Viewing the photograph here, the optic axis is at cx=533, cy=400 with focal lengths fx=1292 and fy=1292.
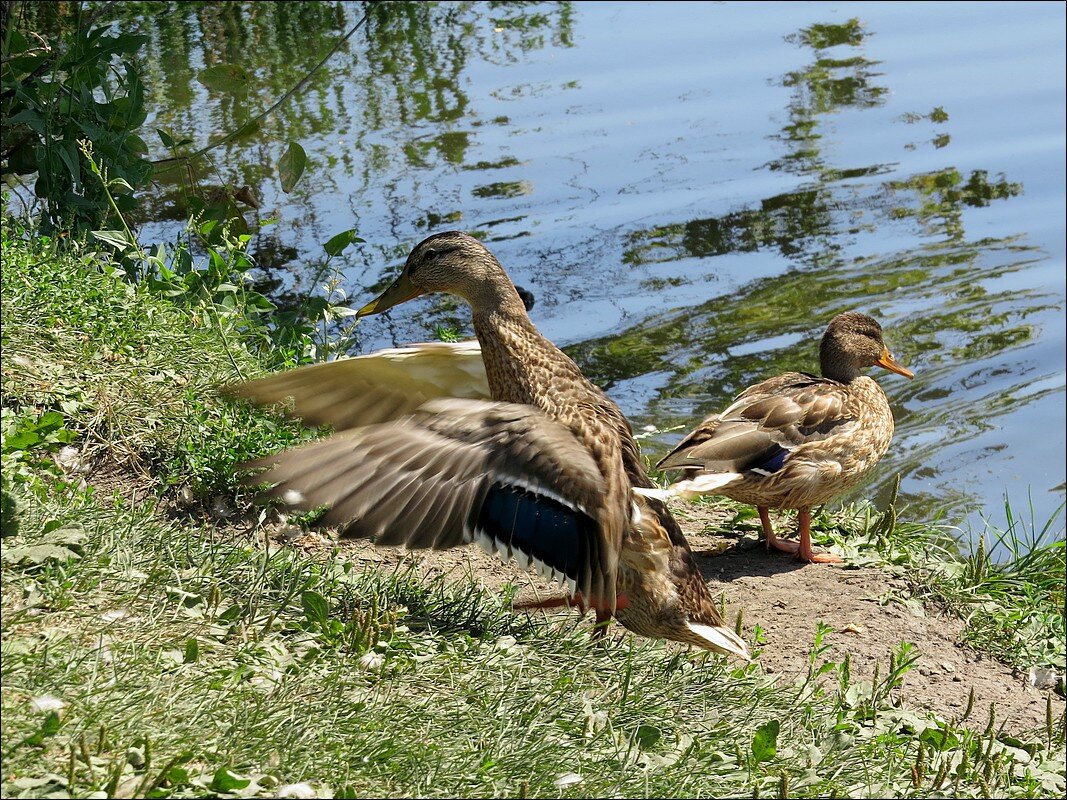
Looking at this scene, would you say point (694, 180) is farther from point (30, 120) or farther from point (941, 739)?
point (941, 739)

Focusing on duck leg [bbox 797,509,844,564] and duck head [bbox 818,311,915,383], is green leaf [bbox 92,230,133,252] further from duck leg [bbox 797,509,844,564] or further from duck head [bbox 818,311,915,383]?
duck head [bbox 818,311,915,383]

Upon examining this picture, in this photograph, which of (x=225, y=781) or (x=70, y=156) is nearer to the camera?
(x=225, y=781)

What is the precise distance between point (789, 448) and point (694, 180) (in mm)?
4334

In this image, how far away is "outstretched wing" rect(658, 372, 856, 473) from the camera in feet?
17.1

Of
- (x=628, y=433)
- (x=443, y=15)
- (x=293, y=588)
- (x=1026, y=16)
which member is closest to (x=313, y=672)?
(x=293, y=588)

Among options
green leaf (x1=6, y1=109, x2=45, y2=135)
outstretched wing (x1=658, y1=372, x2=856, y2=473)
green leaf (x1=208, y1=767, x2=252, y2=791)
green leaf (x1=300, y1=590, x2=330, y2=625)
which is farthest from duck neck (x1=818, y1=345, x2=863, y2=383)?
green leaf (x1=208, y1=767, x2=252, y2=791)

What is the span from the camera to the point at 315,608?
11.1 ft

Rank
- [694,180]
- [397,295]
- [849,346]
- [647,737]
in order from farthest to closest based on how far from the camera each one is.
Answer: [694,180], [849,346], [397,295], [647,737]

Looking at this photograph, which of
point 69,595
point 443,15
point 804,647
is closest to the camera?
point 69,595

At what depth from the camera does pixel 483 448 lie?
11.9 ft

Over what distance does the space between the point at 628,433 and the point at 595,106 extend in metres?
6.73

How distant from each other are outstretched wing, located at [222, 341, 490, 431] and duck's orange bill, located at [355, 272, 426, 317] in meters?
0.52

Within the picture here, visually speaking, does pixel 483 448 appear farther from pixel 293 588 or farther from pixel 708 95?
pixel 708 95

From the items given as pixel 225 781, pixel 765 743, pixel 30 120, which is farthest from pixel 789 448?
pixel 30 120
